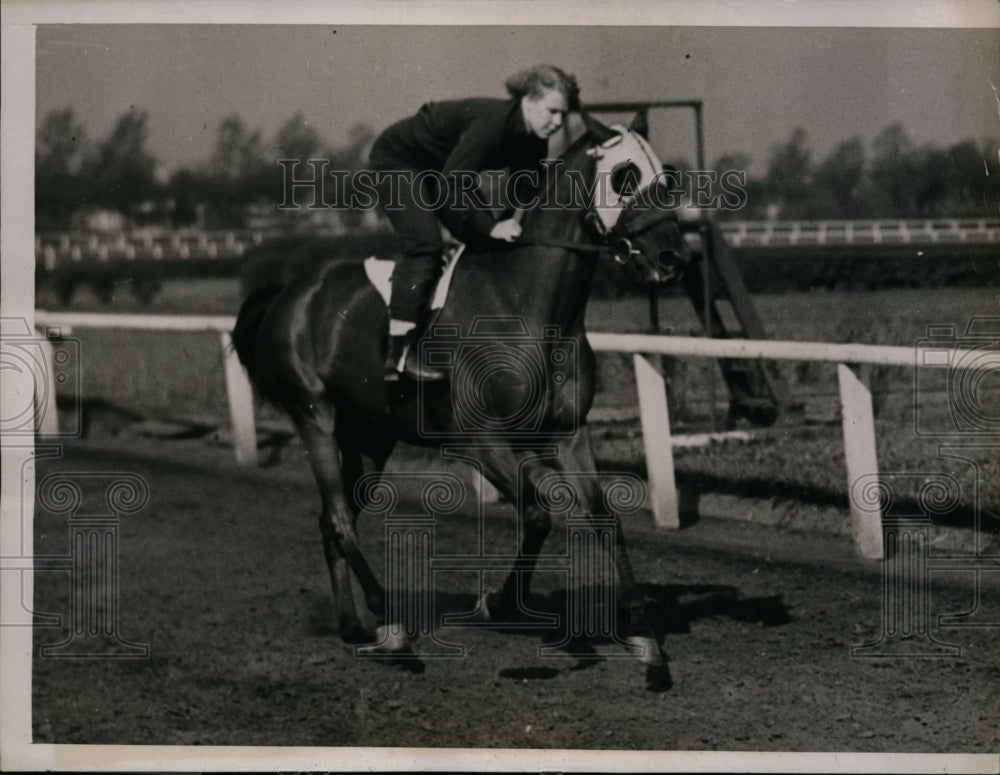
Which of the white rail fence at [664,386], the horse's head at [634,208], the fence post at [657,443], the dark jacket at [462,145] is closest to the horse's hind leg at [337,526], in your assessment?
the white rail fence at [664,386]

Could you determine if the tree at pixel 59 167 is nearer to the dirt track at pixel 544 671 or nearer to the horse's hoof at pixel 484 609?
the dirt track at pixel 544 671

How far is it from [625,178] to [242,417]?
3103 mm

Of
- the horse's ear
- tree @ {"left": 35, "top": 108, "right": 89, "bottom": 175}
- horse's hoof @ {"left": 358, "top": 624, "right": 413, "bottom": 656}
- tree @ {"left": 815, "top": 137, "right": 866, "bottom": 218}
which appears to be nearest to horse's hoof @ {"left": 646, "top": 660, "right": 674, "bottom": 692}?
horse's hoof @ {"left": 358, "top": 624, "right": 413, "bottom": 656}

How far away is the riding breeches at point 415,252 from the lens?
17.7 feet

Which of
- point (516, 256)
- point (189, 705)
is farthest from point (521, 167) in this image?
point (189, 705)

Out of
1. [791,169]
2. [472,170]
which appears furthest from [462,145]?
[791,169]

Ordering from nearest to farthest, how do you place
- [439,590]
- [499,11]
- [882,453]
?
[499,11]
[439,590]
[882,453]

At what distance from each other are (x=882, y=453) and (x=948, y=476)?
26.0 inches

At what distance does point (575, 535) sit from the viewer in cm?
543

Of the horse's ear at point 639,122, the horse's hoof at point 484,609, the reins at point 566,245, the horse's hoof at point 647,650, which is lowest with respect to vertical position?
the horse's hoof at point 647,650

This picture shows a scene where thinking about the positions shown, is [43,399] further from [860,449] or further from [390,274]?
[860,449]

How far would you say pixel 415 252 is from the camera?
5426 mm

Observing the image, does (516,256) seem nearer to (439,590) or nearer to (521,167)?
(521,167)

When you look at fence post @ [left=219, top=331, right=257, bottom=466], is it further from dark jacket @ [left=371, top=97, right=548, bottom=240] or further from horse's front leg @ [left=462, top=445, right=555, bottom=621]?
horse's front leg @ [left=462, top=445, right=555, bottom=621]
